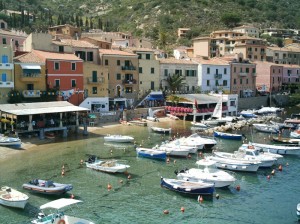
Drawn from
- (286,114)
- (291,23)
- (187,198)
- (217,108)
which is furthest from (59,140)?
(291,23)

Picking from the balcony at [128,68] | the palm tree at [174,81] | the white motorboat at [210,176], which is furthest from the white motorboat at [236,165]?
the palm tree at [174,81]

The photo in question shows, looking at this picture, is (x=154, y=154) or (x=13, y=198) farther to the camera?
(x=154, y=154)

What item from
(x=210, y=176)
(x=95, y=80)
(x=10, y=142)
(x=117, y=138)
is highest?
(x=95, y=80)

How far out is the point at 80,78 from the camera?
6719 centimetres

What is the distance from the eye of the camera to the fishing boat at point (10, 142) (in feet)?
158

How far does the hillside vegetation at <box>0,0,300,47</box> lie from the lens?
5969 inches

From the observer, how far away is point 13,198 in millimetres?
31234

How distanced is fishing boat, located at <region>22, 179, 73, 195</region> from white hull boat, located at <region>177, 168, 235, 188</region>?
10.6 m

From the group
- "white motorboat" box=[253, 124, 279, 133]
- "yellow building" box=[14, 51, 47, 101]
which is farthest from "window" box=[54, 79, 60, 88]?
"white motorboat" box=[253, 124, 279, 133]

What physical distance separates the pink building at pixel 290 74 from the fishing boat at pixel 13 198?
92055mm

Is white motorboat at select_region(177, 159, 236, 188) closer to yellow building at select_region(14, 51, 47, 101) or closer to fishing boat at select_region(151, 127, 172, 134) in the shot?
fishing boat at select_region(151, 127, 172, 134)

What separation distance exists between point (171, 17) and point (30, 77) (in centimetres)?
10851

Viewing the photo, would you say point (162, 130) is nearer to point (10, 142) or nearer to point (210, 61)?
point (10, 142)

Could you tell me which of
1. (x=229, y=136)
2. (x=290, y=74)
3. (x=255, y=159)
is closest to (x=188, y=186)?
(x=255, y=159)
